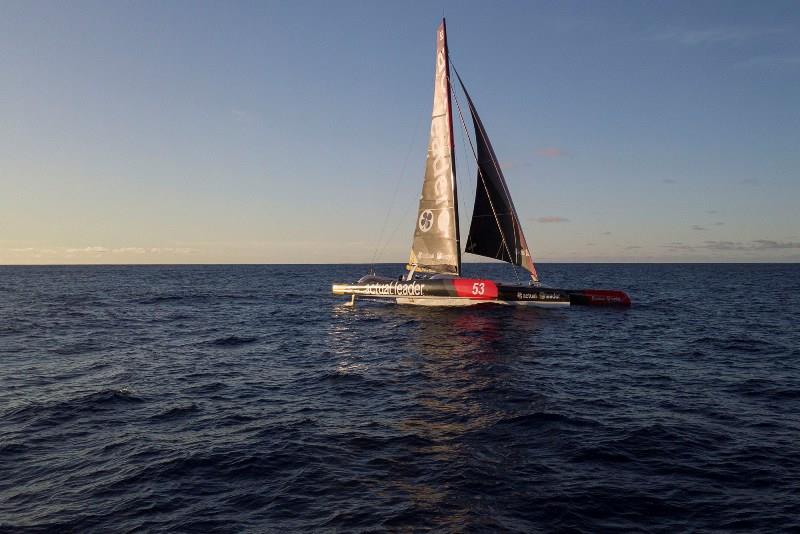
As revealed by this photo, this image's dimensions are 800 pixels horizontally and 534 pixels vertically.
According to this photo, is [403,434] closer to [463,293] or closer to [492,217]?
[463,293]

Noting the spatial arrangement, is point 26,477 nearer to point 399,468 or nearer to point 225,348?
point 399,468

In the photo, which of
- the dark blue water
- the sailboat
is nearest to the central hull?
the sailboat

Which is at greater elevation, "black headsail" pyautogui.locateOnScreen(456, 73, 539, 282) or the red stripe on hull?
"black headsail" pyautogui.locateOnScreen(456, 73, 539, 282)

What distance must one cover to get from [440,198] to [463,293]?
6.71 metres

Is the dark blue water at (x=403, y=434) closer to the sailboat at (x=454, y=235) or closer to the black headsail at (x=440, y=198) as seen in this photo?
the sailboat at (x=454, y=235)

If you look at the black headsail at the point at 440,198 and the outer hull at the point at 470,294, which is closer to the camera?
the outer hull at the point at 470,294

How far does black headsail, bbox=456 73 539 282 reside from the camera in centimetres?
3209

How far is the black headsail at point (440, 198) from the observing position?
33.0 m

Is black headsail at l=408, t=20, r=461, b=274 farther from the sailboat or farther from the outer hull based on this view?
the outer hull

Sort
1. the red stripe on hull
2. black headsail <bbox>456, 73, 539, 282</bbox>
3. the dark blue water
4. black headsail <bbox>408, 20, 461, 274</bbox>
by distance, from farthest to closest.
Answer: black headsail <bbox>408, 20, 461, 274</bbox>, black headsail <bbox>456, 73, 539, 282</bbox>, the red stripe on hull, the dark blue water

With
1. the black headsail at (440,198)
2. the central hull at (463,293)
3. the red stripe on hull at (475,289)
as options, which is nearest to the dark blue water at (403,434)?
the red stripe on hull at (475,289)

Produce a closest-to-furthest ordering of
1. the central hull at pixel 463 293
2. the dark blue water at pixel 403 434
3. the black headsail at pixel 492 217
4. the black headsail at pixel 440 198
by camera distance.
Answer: the dark blue water at pixel 403 434 → the central hull at pixel 463 293 → the black headsail at pixel 492 217 → the black headsail at pixel 440 198

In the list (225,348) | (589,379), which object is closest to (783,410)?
(589,379)

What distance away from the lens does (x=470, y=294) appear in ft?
102
